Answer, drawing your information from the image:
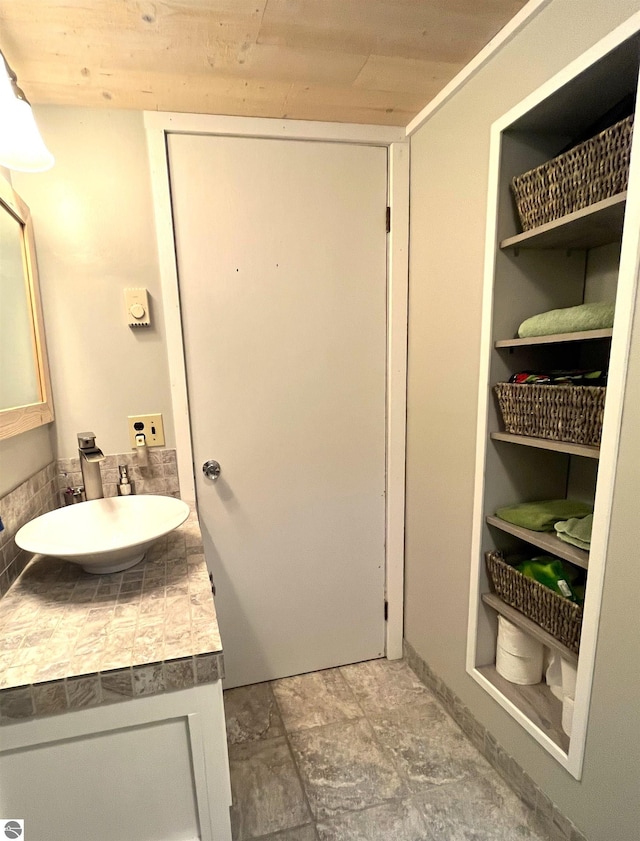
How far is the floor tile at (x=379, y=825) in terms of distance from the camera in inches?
47.4

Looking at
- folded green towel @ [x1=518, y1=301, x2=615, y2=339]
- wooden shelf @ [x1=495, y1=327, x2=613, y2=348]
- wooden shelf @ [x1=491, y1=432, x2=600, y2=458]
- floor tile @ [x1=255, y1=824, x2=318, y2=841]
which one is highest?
folded green towel @ [x1=518, y1=301, x2=615, y2=339]

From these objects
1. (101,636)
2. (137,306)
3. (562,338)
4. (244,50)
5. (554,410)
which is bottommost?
(101,636)

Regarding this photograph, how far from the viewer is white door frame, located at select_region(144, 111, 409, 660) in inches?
56.3

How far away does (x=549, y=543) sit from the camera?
3.71 ft

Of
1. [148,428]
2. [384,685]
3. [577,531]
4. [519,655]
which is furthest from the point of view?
[384,685]

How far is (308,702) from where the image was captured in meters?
1.69

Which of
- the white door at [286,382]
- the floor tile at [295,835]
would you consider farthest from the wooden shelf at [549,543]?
the floor tile at [295,835]

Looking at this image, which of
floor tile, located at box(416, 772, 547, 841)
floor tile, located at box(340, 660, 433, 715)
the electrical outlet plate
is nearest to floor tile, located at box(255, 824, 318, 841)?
floor tile, located at box(416, 772, 547, 841)

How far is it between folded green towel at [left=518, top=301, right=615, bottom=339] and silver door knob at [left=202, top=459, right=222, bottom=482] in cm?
112

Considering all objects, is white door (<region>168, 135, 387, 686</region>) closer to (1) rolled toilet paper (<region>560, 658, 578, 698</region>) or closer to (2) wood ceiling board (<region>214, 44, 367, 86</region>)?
(2) wood ceiling board (<region>214, 44, 367, 86</region>)

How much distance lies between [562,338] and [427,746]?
1.41 meters

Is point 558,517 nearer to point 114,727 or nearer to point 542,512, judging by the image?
point 542,512

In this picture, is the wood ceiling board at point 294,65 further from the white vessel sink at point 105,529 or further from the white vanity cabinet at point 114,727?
the white vanity cabinet at point 114,727

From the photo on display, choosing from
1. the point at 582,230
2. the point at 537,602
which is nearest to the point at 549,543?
the point at 537,602
